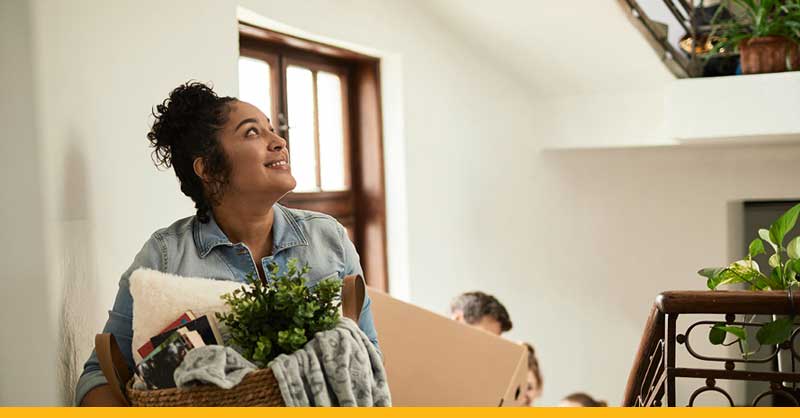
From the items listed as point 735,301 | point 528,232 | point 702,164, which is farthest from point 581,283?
point 735,301

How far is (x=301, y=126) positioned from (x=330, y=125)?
245 mm

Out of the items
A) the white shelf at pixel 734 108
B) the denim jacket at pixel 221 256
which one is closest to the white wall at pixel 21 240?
the denim jacket at pixel 221 256

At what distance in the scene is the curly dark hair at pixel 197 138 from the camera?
1830 mm

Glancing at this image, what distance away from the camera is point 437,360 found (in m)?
2.78

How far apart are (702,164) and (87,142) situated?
12.6 ft

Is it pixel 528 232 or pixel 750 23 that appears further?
pixel 528 232

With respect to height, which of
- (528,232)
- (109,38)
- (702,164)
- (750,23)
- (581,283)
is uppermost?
(750,23)

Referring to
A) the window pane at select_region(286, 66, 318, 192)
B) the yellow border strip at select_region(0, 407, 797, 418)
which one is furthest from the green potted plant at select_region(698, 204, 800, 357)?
the window pane at select_region(286, 66, 318, 192)

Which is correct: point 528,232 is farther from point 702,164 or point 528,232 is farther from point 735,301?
point 735,301

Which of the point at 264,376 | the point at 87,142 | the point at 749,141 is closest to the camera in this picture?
the point at 264,376

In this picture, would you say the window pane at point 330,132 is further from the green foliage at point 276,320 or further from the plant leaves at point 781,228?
the green foliage at point 276,320

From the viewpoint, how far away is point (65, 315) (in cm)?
205

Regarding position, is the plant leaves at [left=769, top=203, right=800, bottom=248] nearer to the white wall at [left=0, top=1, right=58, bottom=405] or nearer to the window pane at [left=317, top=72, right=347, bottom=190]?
the white wall at [left=0, top=1, right=58, bottom=405]

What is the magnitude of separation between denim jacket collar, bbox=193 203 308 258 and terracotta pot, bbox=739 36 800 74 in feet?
10.2
